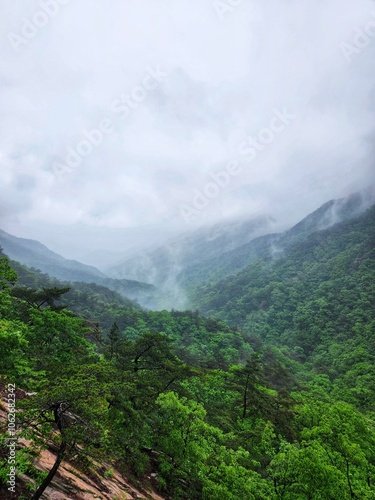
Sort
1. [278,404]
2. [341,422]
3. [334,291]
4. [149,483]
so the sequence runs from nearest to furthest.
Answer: [149,483] → [341,422] → [278,404] → [334,291]

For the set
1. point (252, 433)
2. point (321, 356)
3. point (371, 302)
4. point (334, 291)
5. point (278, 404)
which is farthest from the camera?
point (334, 291)

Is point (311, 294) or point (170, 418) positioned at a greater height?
point (170, 418)

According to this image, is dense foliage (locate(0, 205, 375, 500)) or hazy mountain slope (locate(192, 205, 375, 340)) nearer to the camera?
dense foliage (locate(0, 205, 375, 500))

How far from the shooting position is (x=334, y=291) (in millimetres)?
133625

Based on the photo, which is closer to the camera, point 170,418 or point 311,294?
point 170,418

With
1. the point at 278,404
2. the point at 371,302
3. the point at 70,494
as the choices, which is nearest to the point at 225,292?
the point at 371,302

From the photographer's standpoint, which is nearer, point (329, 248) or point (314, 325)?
point (314, 325)

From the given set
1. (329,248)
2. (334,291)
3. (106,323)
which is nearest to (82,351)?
(106,323)

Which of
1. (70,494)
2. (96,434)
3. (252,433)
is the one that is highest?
(96,434)

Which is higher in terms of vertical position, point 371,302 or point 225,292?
point 225,292

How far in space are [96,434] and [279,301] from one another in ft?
481

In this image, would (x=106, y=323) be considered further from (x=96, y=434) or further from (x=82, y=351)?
(x=96, y=434)

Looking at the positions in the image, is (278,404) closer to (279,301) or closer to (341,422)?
(341,422)

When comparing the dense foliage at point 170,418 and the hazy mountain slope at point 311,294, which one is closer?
the dense foliage at point 170,418
